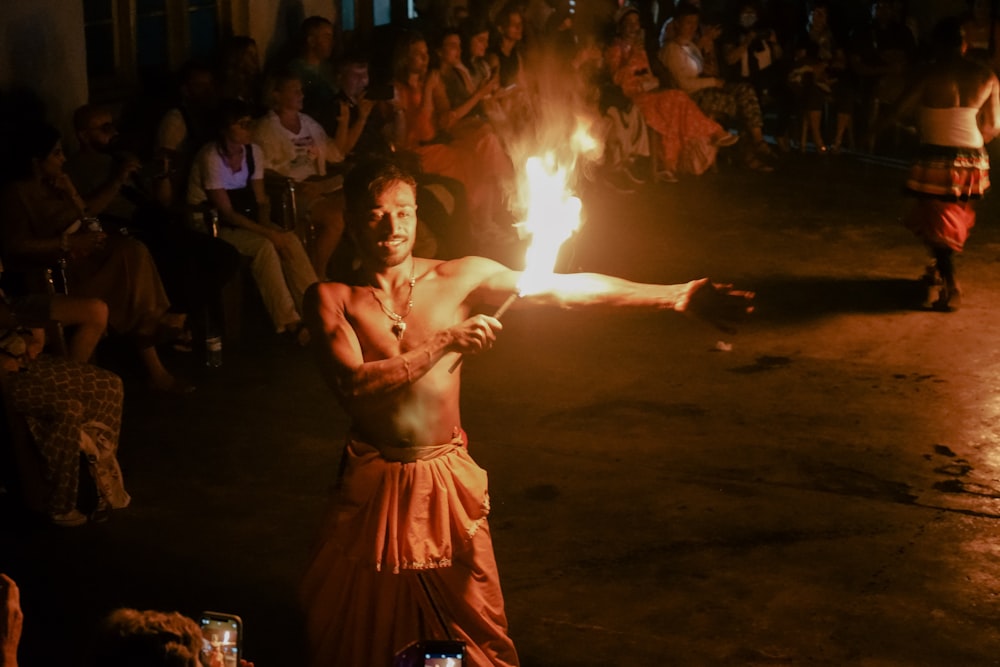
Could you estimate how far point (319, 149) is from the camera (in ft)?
33.6

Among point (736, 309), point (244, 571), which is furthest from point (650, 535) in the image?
point (736, 309)

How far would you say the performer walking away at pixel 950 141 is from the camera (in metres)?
9.77

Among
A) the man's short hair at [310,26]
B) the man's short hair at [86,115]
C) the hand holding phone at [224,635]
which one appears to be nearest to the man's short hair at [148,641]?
the hand holding phone at [224,635]

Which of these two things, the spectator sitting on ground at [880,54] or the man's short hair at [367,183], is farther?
the spectator sitting on ground at [880,54]

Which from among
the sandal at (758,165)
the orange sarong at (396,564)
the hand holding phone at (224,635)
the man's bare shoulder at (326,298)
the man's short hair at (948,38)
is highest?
the man's short hair at (948,38)

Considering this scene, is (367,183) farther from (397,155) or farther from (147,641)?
(397,155)

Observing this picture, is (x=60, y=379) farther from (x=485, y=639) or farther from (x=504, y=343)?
(x=504, y=343)

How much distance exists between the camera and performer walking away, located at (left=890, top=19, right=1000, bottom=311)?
9766 mm

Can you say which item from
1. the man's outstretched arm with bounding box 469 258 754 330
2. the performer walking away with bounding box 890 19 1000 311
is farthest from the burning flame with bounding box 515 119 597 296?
the performer walking away with bounding box 890 19 1000 311

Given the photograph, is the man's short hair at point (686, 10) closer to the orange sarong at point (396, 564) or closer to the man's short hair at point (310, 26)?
the man's short hair at point (310, 26)

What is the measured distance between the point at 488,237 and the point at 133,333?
453cm

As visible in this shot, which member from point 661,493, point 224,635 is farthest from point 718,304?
point 661,493

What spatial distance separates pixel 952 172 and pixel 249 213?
183 inches

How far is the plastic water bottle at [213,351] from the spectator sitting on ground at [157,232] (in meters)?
0.16
